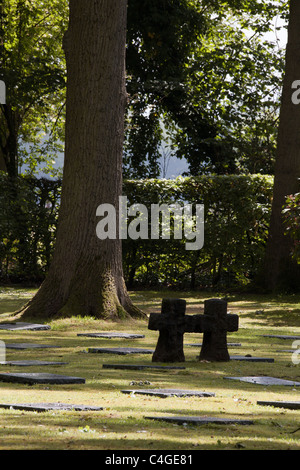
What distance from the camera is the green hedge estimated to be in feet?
69.1

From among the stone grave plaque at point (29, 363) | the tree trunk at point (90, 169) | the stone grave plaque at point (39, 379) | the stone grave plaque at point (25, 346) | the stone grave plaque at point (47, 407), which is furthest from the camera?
the tree trunk at point (90, 169)

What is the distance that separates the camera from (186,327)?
8031mm

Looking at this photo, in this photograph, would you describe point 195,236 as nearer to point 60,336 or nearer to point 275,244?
point 275,244

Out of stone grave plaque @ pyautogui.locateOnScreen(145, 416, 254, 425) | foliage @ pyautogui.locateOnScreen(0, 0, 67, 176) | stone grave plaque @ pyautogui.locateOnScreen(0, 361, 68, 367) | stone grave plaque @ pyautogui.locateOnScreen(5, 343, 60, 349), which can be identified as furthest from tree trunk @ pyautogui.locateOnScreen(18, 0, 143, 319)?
foliage @ pyautogui.locateOnScreen(0, 0, 67, 176)

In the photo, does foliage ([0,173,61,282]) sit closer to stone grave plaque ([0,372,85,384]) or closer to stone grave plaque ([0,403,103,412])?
stone grave plaque ([0,372,85,384])

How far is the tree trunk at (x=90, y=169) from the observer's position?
12.1 metres

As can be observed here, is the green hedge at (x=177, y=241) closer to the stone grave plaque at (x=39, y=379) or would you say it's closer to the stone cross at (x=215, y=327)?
the stone cross at (x=215, y=327)

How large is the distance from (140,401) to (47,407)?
2.89 feet

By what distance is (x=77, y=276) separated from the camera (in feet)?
39.5

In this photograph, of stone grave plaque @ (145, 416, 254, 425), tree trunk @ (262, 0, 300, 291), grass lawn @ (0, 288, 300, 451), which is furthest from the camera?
tree trunk @ (262, 0, 300, 291)

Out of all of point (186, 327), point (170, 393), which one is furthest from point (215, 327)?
point (170, 393)

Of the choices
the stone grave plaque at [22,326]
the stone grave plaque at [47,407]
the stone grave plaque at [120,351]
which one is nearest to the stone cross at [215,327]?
the stone grave plaque at [120,351]

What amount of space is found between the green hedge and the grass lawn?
395 inches

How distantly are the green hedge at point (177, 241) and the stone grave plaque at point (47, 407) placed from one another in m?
16.1
